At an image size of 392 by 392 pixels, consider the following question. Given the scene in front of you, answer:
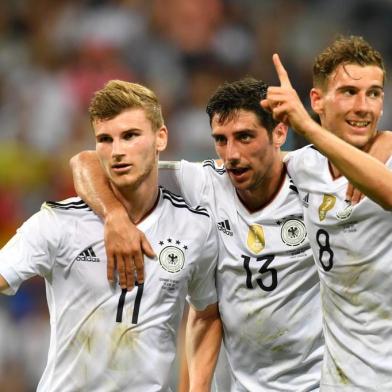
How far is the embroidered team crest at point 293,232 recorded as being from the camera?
398cm

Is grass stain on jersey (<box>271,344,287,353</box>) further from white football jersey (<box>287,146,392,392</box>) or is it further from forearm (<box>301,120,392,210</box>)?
forearm (<box>301,120,392,210</box>)

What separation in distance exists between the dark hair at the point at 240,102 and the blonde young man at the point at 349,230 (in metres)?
0.36

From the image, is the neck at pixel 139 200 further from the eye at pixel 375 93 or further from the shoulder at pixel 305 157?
the eye at pixel 375 93

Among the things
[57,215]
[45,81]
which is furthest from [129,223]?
[45,81]

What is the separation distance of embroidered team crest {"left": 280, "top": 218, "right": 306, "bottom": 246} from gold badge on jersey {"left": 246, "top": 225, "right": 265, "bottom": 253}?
91 millimetres

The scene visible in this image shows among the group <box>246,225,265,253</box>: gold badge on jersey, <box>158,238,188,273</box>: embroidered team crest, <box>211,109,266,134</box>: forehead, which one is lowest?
<box>158,238,188,273</box>: embroidered team crest

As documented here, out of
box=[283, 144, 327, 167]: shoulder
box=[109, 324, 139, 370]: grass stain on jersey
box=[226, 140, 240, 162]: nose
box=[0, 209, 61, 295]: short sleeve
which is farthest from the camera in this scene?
box=[226, 140, 240, 162]: nose

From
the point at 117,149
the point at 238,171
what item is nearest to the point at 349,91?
the point at 238,171

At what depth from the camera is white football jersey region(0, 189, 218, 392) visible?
11.8ft

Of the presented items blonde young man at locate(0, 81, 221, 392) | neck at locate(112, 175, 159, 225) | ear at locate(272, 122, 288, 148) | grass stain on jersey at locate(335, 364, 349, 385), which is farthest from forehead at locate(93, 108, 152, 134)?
grass stain on jersey at locate(335, 364, 349, 385)

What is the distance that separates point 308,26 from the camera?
835 centimetres

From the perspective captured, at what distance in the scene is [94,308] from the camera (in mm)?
3621

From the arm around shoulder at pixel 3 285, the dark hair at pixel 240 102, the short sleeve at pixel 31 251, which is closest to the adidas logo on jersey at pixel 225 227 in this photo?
the dark hair at pixel 240 102

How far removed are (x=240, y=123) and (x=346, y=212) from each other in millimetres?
→ 760
